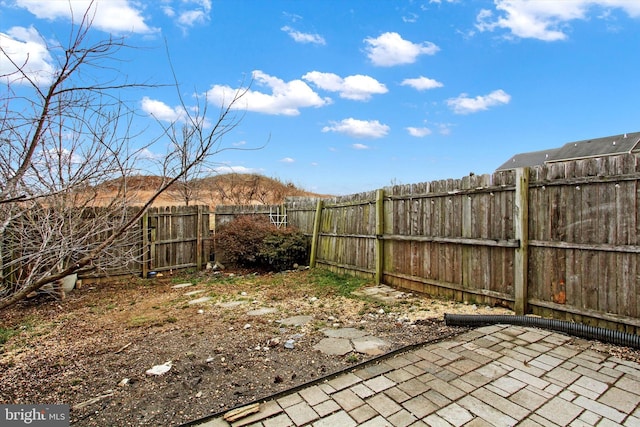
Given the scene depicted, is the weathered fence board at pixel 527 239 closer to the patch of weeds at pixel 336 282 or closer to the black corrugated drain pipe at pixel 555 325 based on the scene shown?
the black corrugated drain pipe at pixel 555 325

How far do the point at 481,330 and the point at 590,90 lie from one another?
835cm

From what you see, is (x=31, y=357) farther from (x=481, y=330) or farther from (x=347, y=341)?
(x=481, y=330)

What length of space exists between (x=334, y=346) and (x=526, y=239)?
2594 millimetres

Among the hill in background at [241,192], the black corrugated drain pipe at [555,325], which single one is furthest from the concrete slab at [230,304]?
the hill in background at [241,192]

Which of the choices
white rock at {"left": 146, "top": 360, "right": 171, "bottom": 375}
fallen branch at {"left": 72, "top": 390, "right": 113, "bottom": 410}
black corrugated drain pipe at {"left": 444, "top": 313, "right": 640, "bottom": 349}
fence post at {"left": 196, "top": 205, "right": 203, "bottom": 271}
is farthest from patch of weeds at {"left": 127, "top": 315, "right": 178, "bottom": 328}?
fence post at {"left": 196, "top": 205, "right": 203, "bottom": 271}

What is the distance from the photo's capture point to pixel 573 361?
2.61 meters

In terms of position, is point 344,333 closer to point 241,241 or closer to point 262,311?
point 262,311

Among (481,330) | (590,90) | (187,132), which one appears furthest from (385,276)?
(590,90)

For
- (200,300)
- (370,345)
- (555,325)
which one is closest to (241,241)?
(200,300)

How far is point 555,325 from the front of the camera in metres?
3.29

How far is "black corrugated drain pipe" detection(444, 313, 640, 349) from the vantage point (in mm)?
2895

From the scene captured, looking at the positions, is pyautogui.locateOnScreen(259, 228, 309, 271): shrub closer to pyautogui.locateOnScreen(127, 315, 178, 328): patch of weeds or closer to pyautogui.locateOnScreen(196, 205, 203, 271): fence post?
pyautogui.locateOnScreen(196, 205, 203, 271): fence post

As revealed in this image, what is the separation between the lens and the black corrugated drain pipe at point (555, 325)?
114 inches

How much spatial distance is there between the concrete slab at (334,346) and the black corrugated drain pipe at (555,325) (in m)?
1.31
